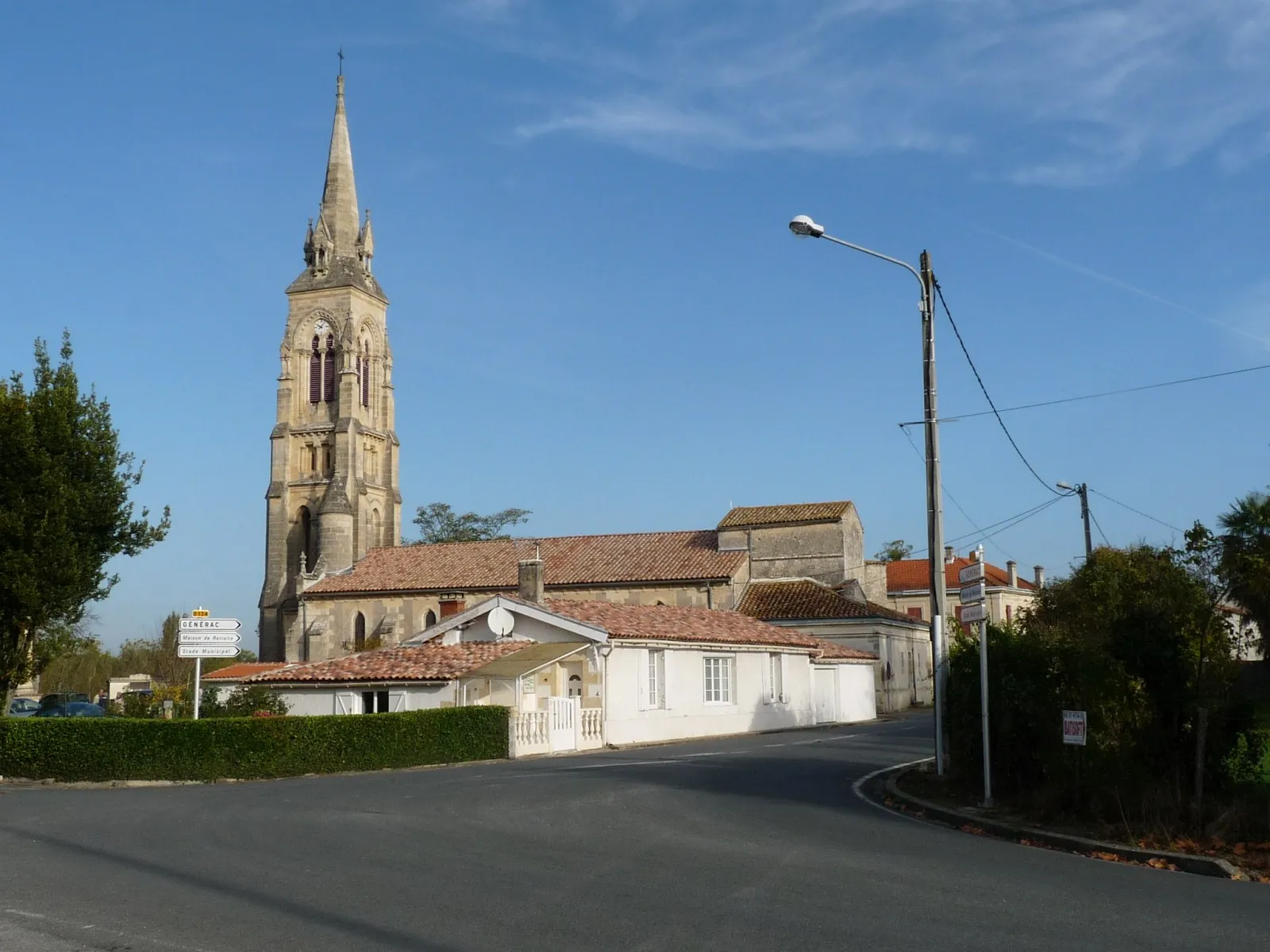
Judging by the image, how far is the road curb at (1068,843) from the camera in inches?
408

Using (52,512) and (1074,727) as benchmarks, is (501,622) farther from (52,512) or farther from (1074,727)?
(1074,727)

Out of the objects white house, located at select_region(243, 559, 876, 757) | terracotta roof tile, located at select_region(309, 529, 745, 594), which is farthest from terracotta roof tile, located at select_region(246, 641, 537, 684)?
terracotta roof tile, located at select_region(309, 529, 745, 594)

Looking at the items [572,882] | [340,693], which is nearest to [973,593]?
[572,882]

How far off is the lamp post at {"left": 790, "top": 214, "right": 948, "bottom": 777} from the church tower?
2019 inches

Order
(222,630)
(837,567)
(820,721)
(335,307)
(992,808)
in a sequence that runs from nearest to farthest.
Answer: (992,808), (222,630), (820,721), (837,567), (335,307)

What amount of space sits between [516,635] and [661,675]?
159 inches

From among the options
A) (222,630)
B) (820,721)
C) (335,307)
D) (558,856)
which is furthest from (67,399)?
(335,307)

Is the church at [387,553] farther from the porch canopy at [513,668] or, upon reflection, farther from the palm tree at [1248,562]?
the palm tree at [1248,562]

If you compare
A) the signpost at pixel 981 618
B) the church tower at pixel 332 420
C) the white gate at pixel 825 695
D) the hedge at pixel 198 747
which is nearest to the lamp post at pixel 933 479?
the signpost at pixel 981 618

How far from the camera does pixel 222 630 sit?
25.0 metres

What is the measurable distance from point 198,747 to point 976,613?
15025 mm

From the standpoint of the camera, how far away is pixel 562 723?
28734 millimetres

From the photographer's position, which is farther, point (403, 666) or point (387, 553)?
point (387, 553)

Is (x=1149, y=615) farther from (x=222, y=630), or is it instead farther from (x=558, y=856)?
(x=222, y=630)
